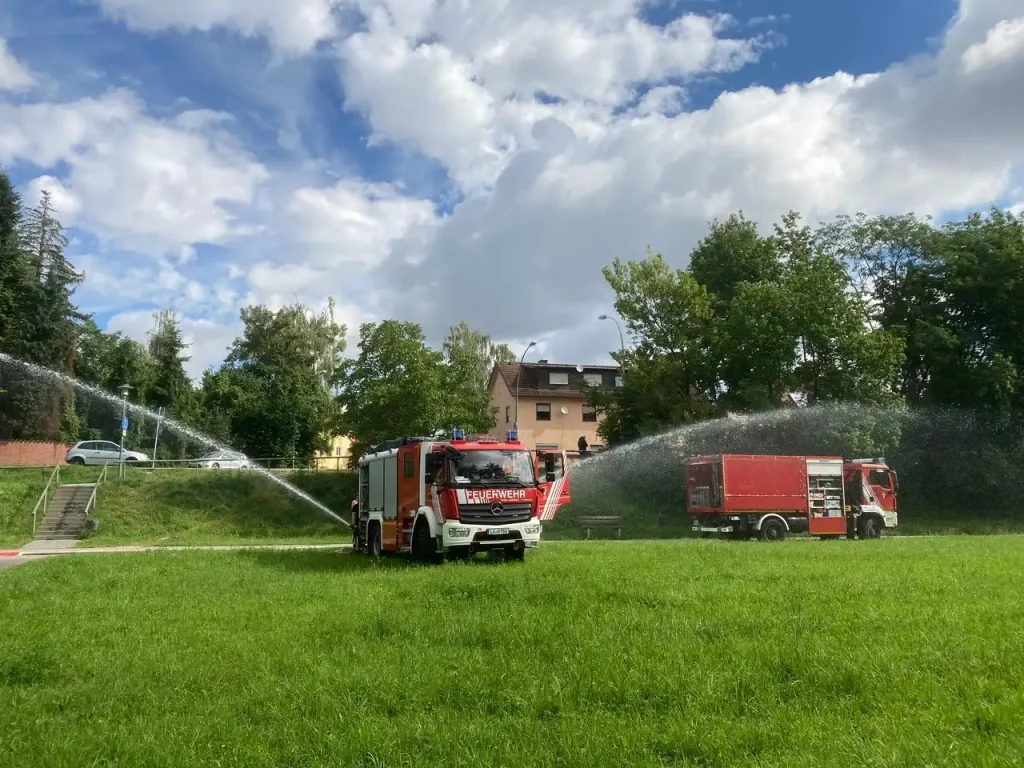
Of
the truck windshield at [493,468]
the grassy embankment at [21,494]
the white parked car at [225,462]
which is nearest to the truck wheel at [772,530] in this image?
the truck windshield at [493,468]

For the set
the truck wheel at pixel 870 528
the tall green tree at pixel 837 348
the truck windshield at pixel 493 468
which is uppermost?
the tall green tree at pixel 837 348

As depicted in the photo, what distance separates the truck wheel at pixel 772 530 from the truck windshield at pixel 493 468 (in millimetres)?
13829

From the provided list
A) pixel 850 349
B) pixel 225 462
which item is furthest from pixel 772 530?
pixel 225 462

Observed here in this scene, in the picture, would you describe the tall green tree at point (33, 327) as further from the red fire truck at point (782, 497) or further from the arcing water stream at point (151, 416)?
the red fire truck at point (782, 497)

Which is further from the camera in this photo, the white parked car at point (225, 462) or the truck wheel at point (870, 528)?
the white parked car at point (225, 462)

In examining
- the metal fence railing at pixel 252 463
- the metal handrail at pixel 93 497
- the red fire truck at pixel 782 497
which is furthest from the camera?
the metal fence railing at pixel 252 463

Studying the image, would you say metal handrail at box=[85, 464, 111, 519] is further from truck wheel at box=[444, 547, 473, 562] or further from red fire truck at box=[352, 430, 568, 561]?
truck wheel at box=[444, 547, 473, 562]

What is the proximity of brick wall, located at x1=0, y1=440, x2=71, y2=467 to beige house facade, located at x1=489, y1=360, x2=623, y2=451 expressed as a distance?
27822mm

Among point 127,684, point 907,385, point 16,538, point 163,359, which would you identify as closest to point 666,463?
point 907,385

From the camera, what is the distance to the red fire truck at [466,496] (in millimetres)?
17016

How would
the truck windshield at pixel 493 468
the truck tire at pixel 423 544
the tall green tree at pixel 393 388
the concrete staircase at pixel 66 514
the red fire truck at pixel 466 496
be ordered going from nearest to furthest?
the red fire truck at pixel 466 496, the truck windshield at pixel 493 468, the truck tire at pixel 423 544, the concrete staircase at pixel 66 514, the tall green tree at pixel 393 388

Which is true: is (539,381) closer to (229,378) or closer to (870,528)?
(229,378)

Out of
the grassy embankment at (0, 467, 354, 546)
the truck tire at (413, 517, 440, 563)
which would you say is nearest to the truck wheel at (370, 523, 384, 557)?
the truck tire at (413, 517, 440, 563)

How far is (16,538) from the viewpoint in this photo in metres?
30.6
